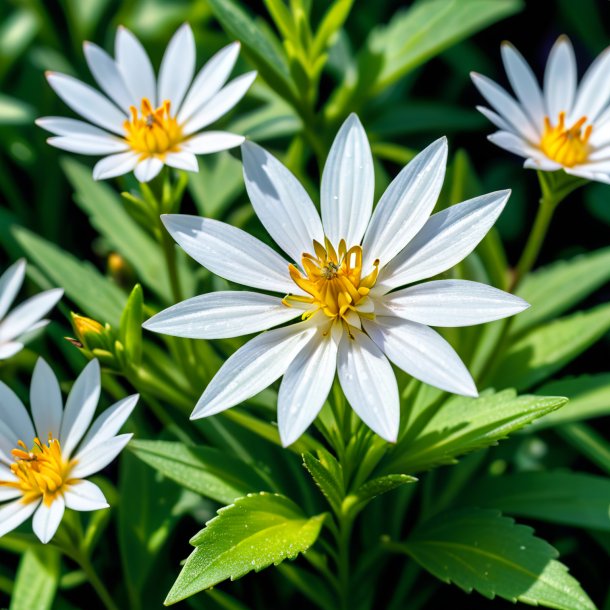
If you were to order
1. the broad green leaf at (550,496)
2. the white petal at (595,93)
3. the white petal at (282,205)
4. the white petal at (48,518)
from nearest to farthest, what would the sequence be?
1. the white petal at (48,518)
2. the white petal at (282,205)
3. the broad green leaf at (550,496)
4. the white petal at (595,93)

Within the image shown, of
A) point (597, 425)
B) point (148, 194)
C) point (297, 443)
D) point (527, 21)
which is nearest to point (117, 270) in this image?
point (148, 194)

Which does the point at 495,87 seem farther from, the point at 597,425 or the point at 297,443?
the point at 597,425

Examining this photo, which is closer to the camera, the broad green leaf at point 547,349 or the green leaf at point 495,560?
the green leaf at point 495,560

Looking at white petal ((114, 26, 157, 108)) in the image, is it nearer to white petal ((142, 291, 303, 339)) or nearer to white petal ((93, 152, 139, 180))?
white petal ((93, 152, 139, 180))

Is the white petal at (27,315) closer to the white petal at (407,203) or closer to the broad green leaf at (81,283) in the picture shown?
the broad green leaf at (81,283)

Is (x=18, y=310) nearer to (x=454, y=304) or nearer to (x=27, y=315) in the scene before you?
(x=27, y=315)

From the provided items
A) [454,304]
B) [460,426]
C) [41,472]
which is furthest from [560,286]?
[41,472]

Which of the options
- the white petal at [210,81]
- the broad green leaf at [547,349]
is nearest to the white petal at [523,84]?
the broad green leaf at [547,349]
